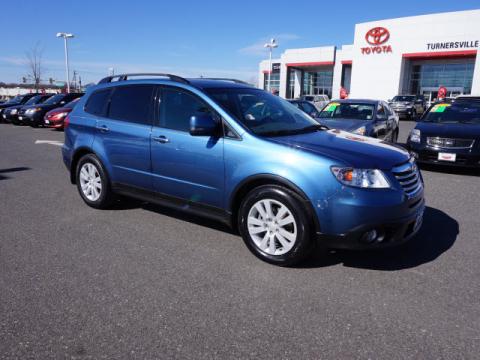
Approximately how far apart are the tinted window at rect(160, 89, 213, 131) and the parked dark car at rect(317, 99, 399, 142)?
16.7 ft

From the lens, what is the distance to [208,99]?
404 centimetres

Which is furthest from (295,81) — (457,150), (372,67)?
(457,150)

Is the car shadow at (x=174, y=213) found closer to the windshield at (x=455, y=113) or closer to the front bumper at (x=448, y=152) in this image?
the front bumper at (x=448, y=152)

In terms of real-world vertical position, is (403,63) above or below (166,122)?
above

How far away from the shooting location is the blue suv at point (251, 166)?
10.8 ft

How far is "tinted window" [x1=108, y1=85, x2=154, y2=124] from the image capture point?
4.59 meters

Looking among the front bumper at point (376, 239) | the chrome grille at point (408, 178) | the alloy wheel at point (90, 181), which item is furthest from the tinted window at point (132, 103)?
the chrome grille at point (408, 178)

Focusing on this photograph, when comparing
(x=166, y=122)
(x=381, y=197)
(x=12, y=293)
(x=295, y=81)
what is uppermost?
(x=295, y=81)

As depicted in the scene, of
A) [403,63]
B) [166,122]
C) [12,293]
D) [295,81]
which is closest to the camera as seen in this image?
[12,293]

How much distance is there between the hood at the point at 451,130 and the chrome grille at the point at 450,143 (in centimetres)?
8

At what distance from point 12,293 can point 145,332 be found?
1272mm

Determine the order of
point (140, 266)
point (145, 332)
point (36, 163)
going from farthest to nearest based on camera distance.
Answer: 1. point (36, 163)
2. point (140, 266)
3. point (145, 332)

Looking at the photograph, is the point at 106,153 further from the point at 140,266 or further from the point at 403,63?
the point at 403,63

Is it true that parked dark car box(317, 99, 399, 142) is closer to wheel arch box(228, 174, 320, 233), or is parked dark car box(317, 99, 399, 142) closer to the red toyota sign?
wheel arch box(228, 174, 320, 233)
